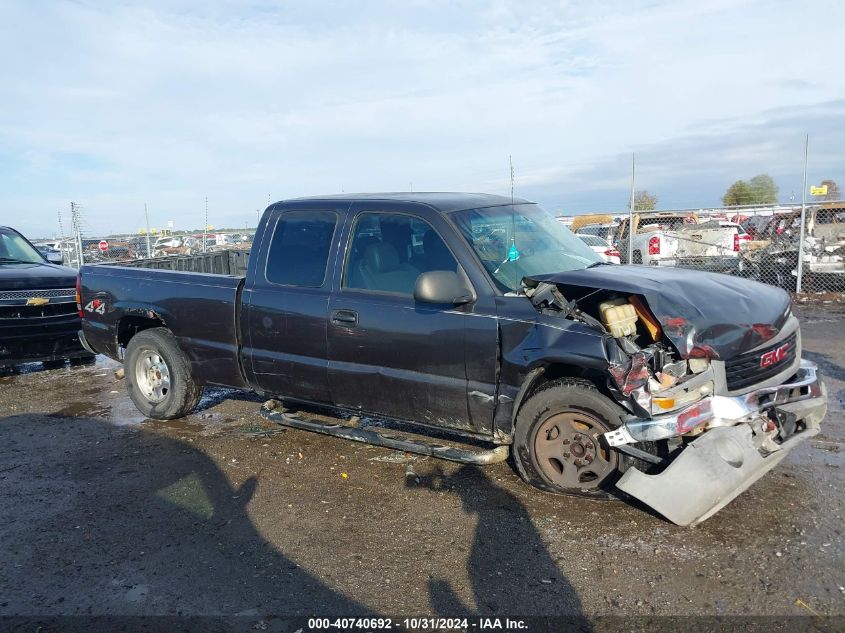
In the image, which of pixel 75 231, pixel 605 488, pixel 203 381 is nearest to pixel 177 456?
pixel 203 381

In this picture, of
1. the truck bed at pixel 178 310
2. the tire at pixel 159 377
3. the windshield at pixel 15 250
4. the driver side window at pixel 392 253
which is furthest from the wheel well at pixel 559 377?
the windshield at pixel 15 250

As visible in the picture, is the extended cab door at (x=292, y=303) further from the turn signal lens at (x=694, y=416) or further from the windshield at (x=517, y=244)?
the turn signal lens at (x=694, y=416)

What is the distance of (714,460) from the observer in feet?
11.8

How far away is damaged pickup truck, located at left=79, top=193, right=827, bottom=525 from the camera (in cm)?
373

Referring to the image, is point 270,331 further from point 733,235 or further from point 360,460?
point 733,235

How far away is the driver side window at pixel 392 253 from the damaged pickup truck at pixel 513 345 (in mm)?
14

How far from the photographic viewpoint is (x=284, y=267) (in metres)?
5.20

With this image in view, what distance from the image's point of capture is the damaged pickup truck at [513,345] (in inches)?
147

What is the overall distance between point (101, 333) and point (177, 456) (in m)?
1.85

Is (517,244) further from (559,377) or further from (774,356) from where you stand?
(774,356)

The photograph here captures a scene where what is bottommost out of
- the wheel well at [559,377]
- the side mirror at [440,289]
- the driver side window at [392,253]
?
the wheel well at [559,377]

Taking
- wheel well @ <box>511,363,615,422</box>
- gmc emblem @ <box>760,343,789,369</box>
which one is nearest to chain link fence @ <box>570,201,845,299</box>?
gmc emblem @ <box>760,343,789,369</box>

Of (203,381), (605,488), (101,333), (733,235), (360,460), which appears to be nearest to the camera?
(605,488)

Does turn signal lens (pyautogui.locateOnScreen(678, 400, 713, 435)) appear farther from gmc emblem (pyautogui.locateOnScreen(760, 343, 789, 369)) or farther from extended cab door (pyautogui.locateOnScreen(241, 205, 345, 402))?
extended cab door (pyautogui.locateOnScreen(241, 205, 345, 402))
